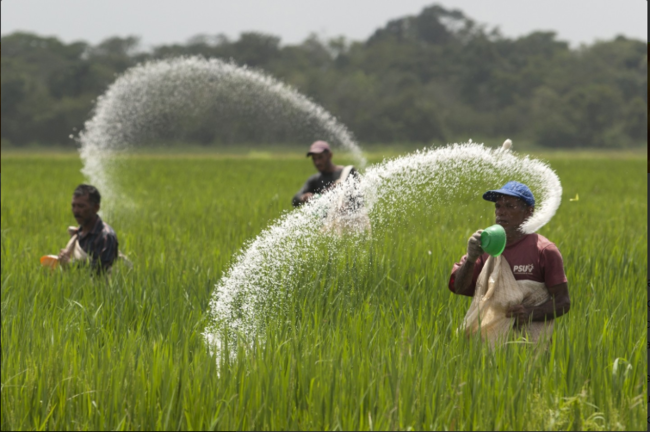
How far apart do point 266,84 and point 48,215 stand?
407 cm

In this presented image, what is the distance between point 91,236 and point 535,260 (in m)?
3.07

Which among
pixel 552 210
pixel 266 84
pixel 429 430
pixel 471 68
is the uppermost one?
pixel 471 68

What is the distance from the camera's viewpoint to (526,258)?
3.33 m

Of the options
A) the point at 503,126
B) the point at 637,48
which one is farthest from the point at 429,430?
the point at 637,48

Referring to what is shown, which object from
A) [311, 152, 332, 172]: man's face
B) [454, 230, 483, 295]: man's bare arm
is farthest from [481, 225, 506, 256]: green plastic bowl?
[311, 152, 332, 172]: man's face

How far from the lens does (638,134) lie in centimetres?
7138

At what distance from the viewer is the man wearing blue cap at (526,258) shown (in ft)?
10.8

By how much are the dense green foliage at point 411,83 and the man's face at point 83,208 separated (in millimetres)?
36082

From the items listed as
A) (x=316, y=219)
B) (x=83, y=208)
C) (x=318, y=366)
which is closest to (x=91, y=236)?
(x=83, y=208)

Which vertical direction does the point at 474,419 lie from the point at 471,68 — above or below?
below

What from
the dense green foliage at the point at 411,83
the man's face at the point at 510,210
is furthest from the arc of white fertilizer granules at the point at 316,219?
the dense green foliage at the point at 411,83

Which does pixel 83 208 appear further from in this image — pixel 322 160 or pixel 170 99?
pixel 170 99

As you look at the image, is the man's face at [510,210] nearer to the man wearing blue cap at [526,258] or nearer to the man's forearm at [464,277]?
the man wearing blue cap at [526,258]

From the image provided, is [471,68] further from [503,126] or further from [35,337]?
[35,337]
